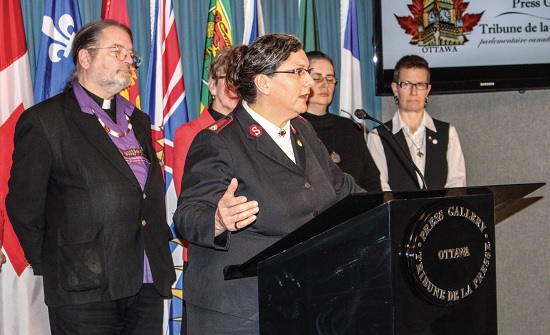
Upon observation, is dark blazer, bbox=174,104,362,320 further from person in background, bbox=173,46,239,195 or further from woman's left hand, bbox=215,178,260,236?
person in background, bbox=173,46,239,195

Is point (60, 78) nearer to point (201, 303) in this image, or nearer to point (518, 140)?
point (201, 303)

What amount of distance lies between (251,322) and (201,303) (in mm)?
162

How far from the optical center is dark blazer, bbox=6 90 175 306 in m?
2.85

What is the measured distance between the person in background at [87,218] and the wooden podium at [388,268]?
120 centimetres

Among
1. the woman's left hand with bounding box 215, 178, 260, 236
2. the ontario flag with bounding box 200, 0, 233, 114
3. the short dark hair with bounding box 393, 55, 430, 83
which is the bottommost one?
the woman's left hand with bounding box 215, 178, 260, 236

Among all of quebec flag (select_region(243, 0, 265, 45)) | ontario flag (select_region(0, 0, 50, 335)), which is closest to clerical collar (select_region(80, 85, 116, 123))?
ontario flag (select_region(0, 0, 50, 335))

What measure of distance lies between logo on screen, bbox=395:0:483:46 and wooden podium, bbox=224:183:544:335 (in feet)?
9.71

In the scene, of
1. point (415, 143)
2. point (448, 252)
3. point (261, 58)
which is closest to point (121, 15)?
point (415, 143)

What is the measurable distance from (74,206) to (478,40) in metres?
2.84

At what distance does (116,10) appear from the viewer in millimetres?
4012

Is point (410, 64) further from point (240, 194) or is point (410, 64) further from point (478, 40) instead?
point (240, 194)

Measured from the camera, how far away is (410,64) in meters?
4.27

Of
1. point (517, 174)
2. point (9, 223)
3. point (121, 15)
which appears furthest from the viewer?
point (517, 174)

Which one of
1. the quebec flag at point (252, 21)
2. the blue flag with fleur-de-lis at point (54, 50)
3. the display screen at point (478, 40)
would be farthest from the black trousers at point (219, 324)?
the display screen at point (478, 40)
